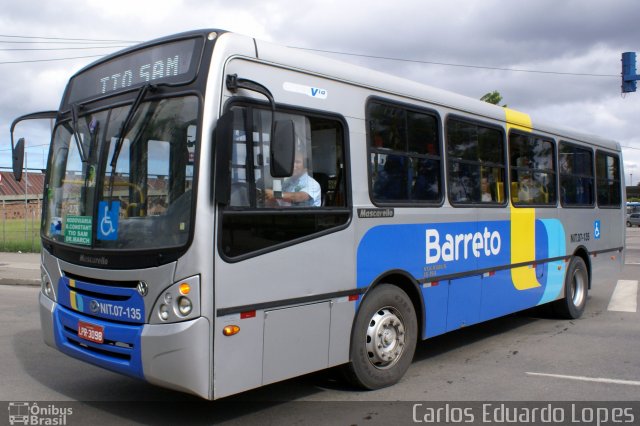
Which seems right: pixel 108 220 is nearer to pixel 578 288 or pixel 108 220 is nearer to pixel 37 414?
pixel 37 414

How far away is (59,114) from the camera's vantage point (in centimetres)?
568

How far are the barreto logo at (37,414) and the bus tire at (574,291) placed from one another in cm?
747

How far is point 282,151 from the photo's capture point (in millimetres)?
4312

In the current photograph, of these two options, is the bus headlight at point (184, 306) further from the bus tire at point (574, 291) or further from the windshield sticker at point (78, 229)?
the bus tire at point (574, 291)

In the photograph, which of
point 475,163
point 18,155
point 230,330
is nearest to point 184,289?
point 230,330

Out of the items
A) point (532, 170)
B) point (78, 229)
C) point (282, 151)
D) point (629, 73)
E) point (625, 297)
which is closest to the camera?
point (282, 151)

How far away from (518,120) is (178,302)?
19.2 feet

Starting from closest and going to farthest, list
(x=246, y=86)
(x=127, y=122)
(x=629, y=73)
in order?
(x=246, y=86) → (x=127, y=122) → (x=629, y=73)

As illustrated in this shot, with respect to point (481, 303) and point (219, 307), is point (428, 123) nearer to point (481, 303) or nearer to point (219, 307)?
point (481, 303)

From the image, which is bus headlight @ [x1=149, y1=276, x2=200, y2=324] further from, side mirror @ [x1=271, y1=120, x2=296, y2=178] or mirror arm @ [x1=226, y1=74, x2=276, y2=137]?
mirror arm @ [x1=226, y1=74, x2=276, y2=137]

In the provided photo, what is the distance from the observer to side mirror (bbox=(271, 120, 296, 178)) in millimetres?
4301

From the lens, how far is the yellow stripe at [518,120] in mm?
8031

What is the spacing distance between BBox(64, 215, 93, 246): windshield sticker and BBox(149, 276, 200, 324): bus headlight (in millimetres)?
963

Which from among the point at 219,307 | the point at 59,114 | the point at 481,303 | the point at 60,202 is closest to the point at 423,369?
the point at 481,303
